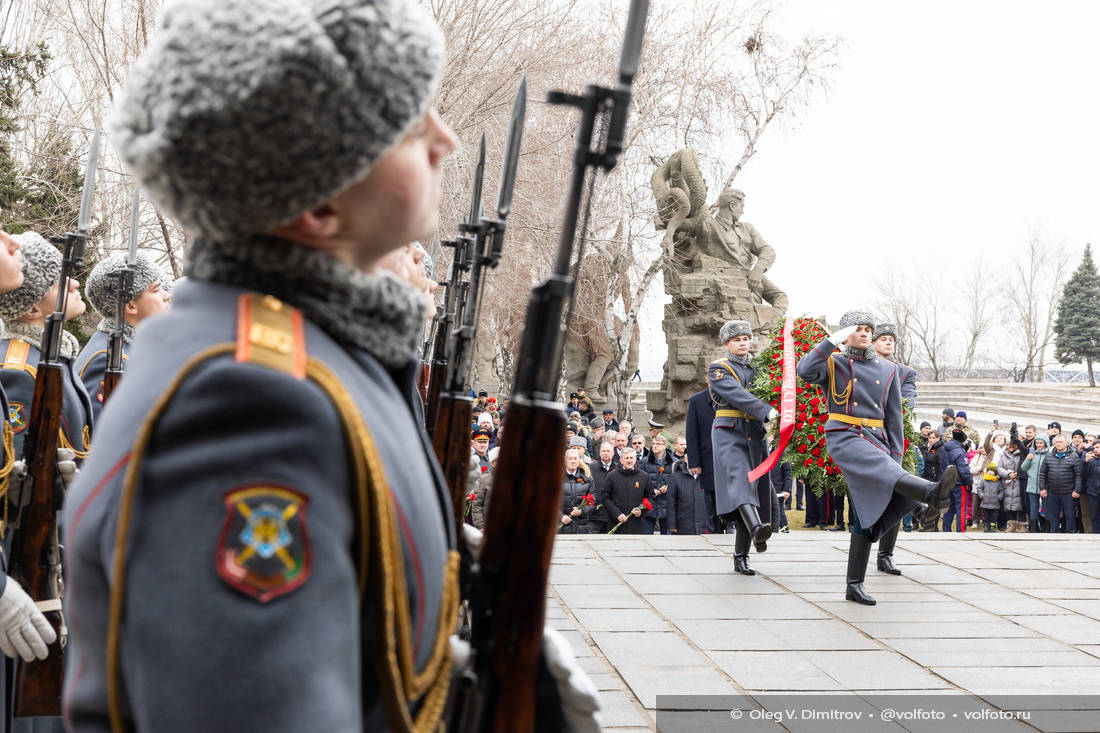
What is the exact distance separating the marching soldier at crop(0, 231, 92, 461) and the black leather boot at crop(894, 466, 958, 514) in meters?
4.58

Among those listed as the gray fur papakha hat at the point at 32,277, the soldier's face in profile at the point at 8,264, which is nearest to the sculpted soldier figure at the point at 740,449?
the gray fur papakha hat at the point at 32,277

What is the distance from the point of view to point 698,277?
19.1 m

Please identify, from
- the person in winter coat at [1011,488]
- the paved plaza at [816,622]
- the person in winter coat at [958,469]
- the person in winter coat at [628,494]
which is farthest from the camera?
the person in winter coat at [1011,488]

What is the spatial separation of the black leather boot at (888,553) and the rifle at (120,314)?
5.52 metres

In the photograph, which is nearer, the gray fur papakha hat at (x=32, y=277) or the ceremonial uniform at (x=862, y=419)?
the gray fur papakha hat at (x=32, y=277)

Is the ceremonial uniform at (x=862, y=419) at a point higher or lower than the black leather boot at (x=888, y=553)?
higher

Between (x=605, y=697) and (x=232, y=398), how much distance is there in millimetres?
3743

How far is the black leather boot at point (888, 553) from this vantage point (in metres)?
7.61

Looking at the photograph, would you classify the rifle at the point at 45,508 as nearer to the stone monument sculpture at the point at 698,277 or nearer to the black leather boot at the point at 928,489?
the black leather boot at the point at 928,489

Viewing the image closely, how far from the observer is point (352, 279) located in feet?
3.70

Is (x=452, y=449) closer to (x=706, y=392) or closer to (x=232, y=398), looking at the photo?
(x=232, y=398)

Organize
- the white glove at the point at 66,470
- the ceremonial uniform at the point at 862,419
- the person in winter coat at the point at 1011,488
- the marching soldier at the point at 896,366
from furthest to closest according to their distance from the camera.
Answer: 1. the person in winter coat at the point at 1011,488
2. the marching soldier at the point at 896,366
3. the ceremonial uniform at the point at 862,419
4. the white glove at the point at 66,470

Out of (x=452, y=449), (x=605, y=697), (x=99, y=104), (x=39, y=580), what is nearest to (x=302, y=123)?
(x=452, y=449)

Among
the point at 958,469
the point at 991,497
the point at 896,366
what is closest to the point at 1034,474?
the point at 991,497
